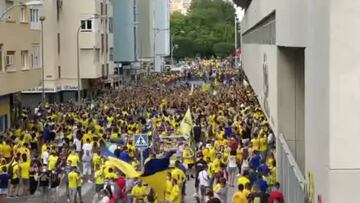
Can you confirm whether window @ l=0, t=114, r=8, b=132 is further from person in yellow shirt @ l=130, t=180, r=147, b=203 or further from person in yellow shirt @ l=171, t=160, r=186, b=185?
person in yellow shirt @ l=130, t=180, r=147, b=203

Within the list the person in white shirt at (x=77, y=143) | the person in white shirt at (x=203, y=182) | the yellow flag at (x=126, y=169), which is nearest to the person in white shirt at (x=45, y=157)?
the person in white shirt at (x=77, y=143)

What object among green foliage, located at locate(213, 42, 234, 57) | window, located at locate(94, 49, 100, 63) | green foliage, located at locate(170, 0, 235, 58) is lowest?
window, located at locate(94, 49, 100, 63)

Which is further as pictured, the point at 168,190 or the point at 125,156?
the point at 125,156

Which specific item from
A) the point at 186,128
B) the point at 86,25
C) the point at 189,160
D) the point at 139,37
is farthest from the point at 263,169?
the point at 139,37

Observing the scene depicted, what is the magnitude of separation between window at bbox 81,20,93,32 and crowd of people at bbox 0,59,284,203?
26.7 metres

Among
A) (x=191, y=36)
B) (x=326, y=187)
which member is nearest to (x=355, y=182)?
(x=326, y=187)

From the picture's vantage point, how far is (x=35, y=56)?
45.2 meters

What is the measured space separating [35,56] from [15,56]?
18.1ft

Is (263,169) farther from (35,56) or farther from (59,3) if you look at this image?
(59,3)

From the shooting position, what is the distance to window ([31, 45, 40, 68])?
44.1 metres

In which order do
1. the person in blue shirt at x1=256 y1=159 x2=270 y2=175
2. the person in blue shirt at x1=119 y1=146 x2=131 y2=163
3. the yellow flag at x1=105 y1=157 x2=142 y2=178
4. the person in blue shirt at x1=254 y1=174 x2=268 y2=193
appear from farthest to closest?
1. the person in blue shirt at x1=119 y1=146 x2=131 y2=163
2. the person in blue shirt at x1=256 y1=159 x2=270 y2=175
3. the yellow flag at x1=105 y1=157 x2=142 y2=178
4. the person in blue shirt at x1=254 y1=174 x2=268 y2=193

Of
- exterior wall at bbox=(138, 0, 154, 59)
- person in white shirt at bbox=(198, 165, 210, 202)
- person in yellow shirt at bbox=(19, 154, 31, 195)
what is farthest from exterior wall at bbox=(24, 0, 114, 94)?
exterior wall at bbox=(138, 0, 154, 59)

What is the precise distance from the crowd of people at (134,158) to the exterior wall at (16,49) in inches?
→ 73.3

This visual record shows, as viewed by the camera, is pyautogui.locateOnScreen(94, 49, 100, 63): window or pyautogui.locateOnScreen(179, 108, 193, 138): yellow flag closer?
pyautogui.locateOnScreen(179, 108, 193, 138): yellow flag
